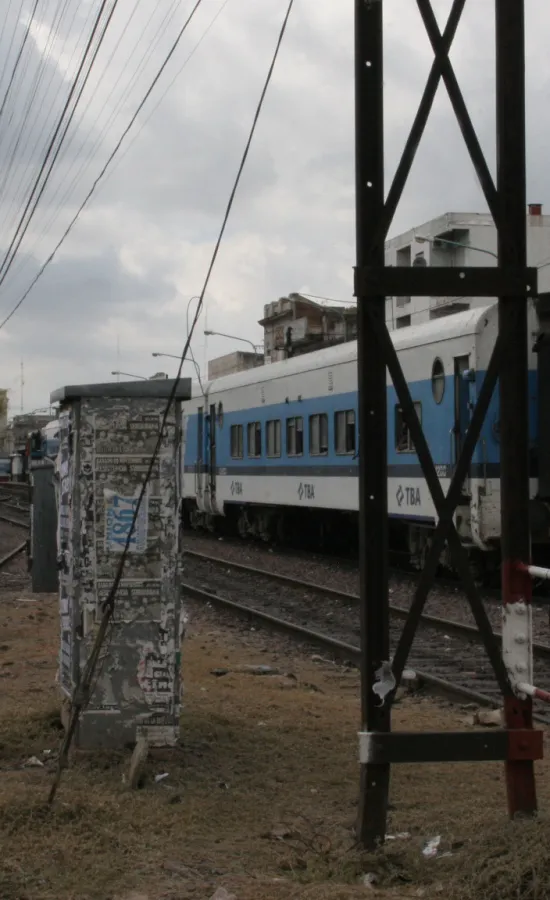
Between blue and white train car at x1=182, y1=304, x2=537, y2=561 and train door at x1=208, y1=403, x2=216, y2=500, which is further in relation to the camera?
train door at x1=208, y1=403, x2=216, y2=500

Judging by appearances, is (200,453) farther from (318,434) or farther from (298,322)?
A: (298,322)

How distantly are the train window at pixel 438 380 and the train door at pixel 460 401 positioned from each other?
42 cm

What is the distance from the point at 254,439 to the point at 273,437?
1.19 metres

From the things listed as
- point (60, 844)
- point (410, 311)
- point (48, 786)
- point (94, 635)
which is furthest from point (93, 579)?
point (410, 311)

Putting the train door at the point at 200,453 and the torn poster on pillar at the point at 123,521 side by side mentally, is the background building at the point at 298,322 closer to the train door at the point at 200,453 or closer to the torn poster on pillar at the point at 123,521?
the train door at the point at 200,453

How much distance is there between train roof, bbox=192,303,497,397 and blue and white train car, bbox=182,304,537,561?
0.08ft

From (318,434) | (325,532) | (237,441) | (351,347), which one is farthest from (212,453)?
(351,347)

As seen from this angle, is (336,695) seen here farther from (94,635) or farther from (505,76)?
(505,76)

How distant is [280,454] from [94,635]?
1568 cm

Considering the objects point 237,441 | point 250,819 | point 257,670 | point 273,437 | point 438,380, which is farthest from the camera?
point 237,441

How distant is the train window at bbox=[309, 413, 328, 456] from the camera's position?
1983 cm

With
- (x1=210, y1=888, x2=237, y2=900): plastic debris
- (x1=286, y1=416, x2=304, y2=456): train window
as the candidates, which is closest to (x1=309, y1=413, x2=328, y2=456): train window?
(x1=286, y1=416, x2=304, y2=456): train window

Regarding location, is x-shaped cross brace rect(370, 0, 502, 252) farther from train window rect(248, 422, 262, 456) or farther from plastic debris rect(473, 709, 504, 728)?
train window rect(248, 422, 262, 456)

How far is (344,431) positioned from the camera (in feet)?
61.9
